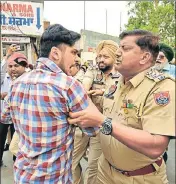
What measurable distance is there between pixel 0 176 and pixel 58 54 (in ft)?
8.64

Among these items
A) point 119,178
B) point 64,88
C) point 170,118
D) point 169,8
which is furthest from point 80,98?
point 169,8

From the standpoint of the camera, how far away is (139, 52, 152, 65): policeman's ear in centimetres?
160

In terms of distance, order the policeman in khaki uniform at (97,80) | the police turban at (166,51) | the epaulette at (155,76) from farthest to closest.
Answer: the police turban at (166,51)
the policeman in khaki uniform at (97,80)
the epaulette at (155,76)

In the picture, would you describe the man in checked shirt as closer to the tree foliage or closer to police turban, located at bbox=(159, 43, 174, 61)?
police turban, located at bbox=(159, 43, 174, 61)

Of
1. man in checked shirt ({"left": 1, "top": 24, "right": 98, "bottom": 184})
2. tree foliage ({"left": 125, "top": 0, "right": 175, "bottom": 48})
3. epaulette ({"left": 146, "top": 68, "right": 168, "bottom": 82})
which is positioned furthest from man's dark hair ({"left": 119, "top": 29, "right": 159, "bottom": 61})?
tree foliage ({"left": 125, "top": 0, "right": 175, "bottom": 48})

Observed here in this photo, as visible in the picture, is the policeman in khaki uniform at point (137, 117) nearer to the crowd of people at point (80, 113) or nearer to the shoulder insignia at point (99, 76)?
the crowd of people at point (80, 113)

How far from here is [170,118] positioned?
132 centimetres

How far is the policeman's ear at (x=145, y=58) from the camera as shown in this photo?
1.60 metres

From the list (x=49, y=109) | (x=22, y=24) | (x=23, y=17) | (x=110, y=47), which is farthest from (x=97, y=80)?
(x=23, y=17)

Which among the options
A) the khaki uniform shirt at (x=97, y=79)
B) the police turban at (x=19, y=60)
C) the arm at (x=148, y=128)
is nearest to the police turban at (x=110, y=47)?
the khaki uniform shirt at (x=97, y=79)

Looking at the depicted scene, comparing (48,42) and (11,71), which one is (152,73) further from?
(11,71)

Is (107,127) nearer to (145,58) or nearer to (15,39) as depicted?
(145,58)

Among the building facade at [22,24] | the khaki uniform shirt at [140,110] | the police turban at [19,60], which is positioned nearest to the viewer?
the khaki uniform shirt at [140,110]

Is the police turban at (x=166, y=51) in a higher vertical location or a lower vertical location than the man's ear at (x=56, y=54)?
higher
